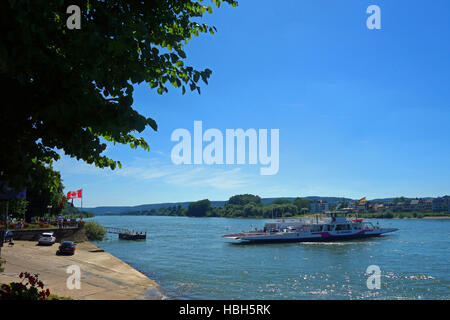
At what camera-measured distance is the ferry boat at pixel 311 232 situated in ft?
213

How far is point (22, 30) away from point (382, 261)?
45325mm

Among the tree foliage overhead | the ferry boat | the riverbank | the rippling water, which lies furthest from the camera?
the ferry boat

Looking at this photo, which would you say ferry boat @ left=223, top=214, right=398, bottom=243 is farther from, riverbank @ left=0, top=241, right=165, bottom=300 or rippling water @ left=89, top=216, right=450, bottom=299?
riverbank @ left=0, top=241, right=165, bottom=300

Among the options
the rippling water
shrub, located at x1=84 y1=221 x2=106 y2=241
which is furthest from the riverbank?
shrub, located at x1=84 y1=221 x2=106 y2=241

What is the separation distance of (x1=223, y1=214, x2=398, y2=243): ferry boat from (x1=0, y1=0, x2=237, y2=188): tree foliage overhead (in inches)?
2367

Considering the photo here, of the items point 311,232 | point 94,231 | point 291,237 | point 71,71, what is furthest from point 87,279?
point 311,232

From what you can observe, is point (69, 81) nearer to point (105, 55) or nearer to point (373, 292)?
point (105, 55)

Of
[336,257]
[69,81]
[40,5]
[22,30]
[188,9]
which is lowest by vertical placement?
[336,257]

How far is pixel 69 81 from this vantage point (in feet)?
17.4

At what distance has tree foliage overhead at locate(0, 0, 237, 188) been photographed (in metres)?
4.69

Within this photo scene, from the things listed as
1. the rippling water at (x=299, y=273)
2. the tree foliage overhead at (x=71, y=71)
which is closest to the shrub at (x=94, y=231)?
the rippling water at (x=299, y=273)

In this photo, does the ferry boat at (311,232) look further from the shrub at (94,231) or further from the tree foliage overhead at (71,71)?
the tree foliage overhead at (71,71)

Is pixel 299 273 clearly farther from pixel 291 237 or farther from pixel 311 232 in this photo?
pixel 311 232
